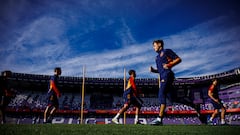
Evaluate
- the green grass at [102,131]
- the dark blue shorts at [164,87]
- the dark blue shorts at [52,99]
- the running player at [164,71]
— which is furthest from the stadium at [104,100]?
the green grass at [102,131]

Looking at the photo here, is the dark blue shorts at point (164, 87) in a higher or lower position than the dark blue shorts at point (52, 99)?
higher

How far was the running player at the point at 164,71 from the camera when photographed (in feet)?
15.5

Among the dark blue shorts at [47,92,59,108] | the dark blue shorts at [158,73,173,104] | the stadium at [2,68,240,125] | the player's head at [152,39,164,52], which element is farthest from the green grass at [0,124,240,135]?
the stadium at [2,68,240,125]

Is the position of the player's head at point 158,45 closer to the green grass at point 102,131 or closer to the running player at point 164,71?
the running player at point 164,71

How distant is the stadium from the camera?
29.4m

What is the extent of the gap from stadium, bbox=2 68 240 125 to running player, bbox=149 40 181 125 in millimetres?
24528

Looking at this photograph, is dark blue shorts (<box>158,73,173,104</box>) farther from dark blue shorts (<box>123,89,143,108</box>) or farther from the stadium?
the stadium

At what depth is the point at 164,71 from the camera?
4.82m

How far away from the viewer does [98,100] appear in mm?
34844

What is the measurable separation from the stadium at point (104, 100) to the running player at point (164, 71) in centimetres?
2453

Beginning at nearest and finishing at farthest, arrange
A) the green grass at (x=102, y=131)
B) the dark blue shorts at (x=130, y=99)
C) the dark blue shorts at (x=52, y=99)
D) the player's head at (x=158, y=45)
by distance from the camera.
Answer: the green grass at (x=102, y=131) < the player's head at (x=158, y=45) < the dark blue shorts at (x=130, y=99) < the dark blue shorts at (x=52, y=99)

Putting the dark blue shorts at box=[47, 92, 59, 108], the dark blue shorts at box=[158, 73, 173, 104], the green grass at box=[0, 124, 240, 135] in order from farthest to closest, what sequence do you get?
the dark blue shorts at box=[47, 92, 59, 108]
the dark blue shorts at box=[158, 73, 173, 104]
the green grass at box=[0, 124, 240, 135]

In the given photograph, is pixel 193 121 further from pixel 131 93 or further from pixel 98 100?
pixel 131 93

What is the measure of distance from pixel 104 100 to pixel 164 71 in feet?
101
